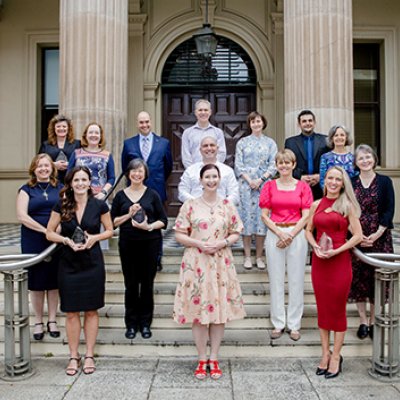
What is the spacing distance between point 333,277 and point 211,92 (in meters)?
7.62

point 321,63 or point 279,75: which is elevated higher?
point 279,75

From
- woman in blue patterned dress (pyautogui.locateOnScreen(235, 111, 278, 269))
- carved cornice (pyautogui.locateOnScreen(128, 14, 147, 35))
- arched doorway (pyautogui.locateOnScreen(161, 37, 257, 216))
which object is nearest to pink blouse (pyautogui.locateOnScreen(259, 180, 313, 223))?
woman in blue patterned dress (pyautogui.locateOnScreen(235, 111, 278, 269))

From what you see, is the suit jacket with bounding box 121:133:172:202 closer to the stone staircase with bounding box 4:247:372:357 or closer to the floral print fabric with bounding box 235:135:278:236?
the floral print fabric with bounding box 235:135:278:236

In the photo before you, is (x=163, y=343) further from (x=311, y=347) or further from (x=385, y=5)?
(x=385, y=5)

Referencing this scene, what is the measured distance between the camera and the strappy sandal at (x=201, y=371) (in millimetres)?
3881

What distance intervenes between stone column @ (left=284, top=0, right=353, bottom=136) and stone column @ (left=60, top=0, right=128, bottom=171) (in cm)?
263

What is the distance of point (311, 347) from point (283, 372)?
51 cm

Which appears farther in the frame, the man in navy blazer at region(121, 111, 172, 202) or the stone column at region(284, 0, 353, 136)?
the stone column at region(284, 0, 353, 136)

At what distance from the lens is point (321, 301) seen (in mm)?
3947

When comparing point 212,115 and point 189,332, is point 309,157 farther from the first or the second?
point 212,115

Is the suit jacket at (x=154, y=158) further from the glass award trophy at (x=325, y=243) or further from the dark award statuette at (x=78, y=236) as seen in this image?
the glass award trophy at (x=325, y=243)

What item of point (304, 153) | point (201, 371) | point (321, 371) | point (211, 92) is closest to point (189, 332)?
point (201, 371)

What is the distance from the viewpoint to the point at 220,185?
15.5ft

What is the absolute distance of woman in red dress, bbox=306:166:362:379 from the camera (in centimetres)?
386
